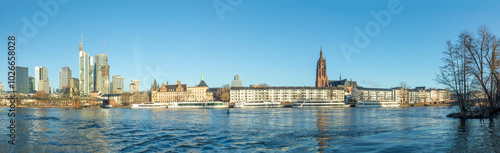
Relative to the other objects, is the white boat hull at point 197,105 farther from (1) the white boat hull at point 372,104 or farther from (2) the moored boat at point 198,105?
(1) the white boat hull at point 372,104

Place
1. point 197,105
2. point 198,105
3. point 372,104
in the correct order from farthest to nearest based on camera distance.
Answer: point 372,104, point 197,105, point 198,105

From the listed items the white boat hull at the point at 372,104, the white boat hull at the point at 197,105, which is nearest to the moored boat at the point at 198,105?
the white boat hull at the point at 197,105

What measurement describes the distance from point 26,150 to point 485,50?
46633 mm

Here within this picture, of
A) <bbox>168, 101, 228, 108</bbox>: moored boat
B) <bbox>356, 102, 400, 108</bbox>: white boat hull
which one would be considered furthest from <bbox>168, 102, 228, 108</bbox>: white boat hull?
<bbox>356, 102, 400, 108</bbox>: white boat hull

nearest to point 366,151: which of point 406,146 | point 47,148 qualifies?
point 406,146

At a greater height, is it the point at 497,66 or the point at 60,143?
the point at 497,66

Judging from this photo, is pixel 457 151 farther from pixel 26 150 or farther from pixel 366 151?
pixel 26 150

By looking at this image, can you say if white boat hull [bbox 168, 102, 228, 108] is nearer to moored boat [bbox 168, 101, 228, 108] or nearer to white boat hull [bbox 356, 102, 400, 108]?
moored boat [bbox 168, 101, 228, 108]

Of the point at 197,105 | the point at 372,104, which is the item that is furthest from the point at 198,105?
Result: the point at 372,104

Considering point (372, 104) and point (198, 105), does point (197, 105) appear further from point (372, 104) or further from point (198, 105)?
point (372, 104)

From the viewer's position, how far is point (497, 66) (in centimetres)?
4003

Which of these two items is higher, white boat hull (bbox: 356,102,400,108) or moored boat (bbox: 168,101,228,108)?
moored boat (bbox: 168,101,228,108)

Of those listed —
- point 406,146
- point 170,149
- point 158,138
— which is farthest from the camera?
point 158,138

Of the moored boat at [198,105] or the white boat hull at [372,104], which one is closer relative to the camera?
the moored boat at [198,105]
